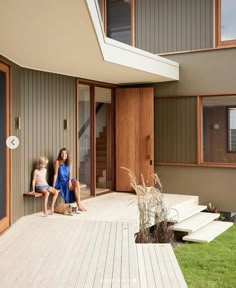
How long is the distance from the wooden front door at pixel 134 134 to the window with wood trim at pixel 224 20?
1.70 meters

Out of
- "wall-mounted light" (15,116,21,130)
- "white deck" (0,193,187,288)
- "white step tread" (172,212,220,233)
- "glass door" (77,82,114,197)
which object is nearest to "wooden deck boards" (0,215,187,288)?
"white deck" (0,193,187,288)

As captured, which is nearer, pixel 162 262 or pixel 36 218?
pixel 162 262

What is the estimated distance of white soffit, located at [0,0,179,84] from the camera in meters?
3.52

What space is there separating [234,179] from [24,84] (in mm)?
4294

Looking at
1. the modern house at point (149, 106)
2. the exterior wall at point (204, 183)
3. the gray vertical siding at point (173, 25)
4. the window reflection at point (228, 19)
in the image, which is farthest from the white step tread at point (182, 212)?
the window reflection at point (228, 19)

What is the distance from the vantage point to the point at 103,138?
817cm

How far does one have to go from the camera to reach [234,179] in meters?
7.76

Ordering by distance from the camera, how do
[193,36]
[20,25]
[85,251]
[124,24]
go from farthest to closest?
[124,24], [193,36], [85,251], [20,25]

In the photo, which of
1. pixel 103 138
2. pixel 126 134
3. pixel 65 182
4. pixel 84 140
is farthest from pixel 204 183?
pixel 65 182

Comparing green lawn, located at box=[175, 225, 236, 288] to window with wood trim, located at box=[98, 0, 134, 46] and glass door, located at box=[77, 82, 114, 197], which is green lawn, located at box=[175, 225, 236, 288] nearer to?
glass door, located at box=[77, 82, 114, 197]

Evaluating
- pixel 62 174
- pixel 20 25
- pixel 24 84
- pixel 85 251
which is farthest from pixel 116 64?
pixel 85 251

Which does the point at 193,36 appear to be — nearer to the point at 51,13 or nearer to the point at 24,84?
the point at 24,84

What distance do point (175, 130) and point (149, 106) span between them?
2.43 ft

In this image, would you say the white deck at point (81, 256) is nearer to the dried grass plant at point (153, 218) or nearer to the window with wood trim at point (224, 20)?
the dried grass plant at point (153, 218)
